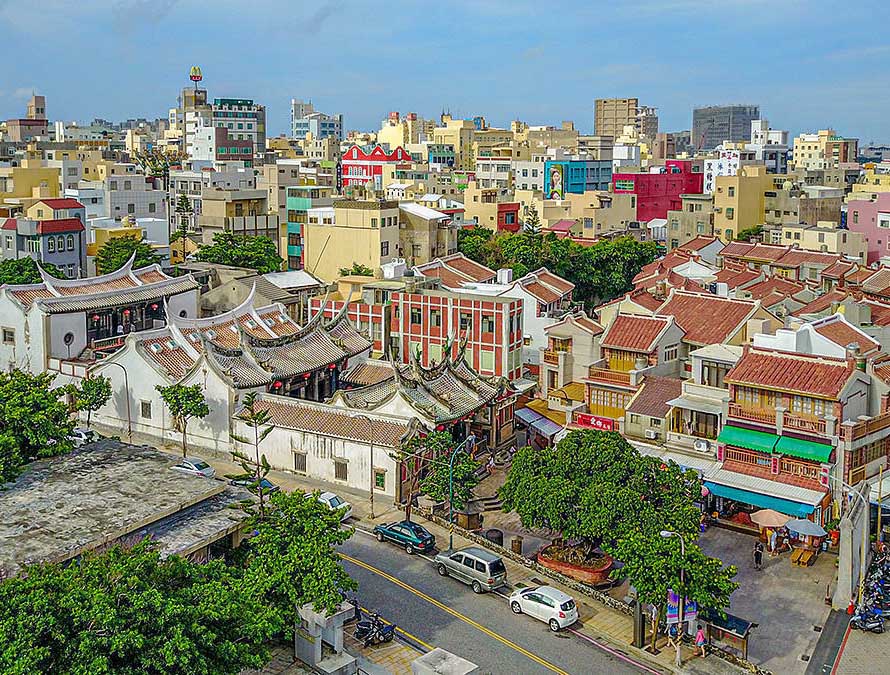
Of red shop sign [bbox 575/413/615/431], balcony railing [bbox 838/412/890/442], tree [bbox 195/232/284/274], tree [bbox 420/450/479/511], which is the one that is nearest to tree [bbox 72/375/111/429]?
tree [bbox 420/450/479/511]

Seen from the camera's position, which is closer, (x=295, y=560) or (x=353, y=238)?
(x=295, y=560)

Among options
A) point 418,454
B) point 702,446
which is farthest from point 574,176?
point 418,454

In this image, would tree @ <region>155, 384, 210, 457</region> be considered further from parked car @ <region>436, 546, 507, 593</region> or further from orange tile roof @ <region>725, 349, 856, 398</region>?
orange tile roof @ <region>725, 349, 856, 398</region>

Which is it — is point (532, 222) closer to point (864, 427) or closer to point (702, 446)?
point (702, 446)

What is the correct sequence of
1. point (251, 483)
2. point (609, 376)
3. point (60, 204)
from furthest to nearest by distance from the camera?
point (60, 204)
point (609, 376)
point (251, 483)

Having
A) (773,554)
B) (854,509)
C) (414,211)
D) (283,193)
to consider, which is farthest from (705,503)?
(283,193)
